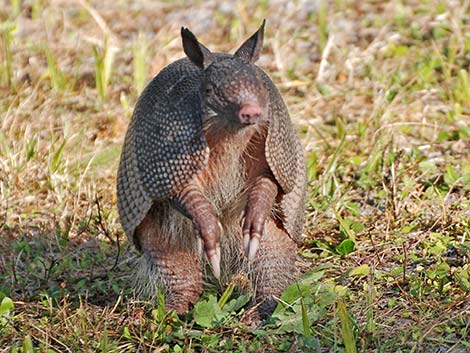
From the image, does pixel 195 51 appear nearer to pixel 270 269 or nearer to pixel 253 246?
pixel 253 246

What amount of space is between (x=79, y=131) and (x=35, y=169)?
84 centimetres

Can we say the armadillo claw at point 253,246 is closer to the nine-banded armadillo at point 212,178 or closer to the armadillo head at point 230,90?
the nine-banded armadillo at point 212,178

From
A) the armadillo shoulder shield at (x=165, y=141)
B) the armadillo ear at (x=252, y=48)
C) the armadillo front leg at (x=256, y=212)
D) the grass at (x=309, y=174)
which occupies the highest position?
the armadillo ear at (x=252, y=48)

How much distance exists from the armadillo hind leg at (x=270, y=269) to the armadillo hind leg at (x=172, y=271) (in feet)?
1.08

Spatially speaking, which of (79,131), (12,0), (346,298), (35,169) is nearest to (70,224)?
(35,169)

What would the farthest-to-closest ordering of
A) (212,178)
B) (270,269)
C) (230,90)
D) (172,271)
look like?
(172,271)
(270,269)
(212,178)
(230,90)

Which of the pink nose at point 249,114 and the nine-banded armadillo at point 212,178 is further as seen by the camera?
the nine-banded armadillo at point 212,178

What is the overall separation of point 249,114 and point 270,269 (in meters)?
1.07

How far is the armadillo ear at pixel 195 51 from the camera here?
4.23 m

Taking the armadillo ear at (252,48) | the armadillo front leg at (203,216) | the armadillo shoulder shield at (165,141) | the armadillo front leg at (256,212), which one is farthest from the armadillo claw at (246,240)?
the armadillo ear at (252,48)

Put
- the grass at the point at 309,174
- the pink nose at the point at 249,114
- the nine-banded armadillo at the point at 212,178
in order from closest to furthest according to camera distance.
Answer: the pink nose at the point at 249,114 → the nine-banded armadillo at the point at 212,178 → the grass at the point at 309,174

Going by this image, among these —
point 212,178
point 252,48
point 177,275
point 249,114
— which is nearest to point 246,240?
point 212,178

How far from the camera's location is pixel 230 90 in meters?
4.06

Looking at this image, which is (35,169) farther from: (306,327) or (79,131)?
(306,327)
